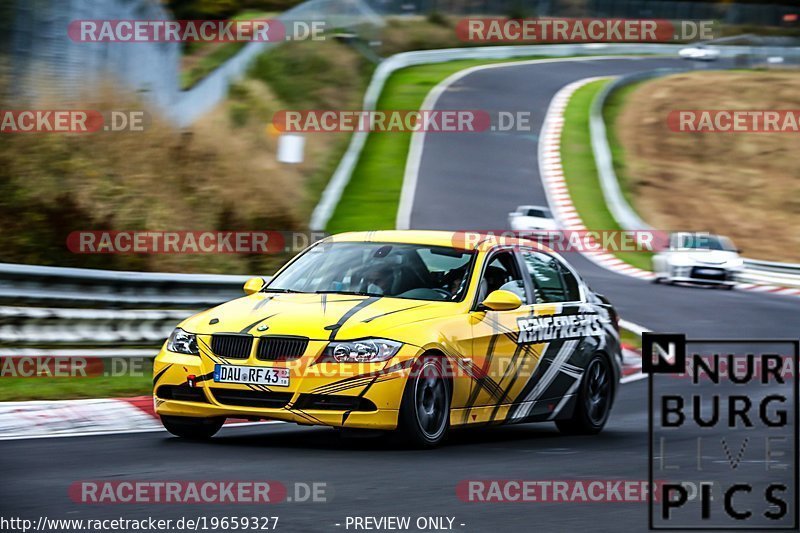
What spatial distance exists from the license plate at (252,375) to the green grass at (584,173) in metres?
24.4

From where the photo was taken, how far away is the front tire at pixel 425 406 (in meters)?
8.55

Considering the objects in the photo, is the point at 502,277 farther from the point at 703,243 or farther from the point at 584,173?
the point at 584,173

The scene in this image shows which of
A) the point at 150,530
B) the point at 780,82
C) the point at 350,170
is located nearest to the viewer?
the point at 150,530

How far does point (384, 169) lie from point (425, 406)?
1159 inches

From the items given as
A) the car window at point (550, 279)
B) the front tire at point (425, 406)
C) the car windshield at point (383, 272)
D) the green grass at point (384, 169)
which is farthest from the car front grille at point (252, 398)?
the green grass at point (384, 169)

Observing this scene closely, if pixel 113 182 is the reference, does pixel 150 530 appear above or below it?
below

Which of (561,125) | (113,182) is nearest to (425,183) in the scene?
(561,125)

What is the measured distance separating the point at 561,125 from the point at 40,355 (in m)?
35.2

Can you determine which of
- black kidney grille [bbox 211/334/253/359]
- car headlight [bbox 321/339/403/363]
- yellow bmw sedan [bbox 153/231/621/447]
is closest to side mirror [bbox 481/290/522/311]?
yellow bmw sedan [bbox 153/231/621/447]

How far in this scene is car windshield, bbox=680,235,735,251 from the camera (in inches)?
1203

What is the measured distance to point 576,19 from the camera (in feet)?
249

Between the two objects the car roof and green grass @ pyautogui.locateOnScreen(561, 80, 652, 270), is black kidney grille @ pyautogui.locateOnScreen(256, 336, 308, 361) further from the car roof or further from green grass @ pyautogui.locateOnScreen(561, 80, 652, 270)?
green grass @ pyautogui.locateOnScreen(561, 80, 652, 270)

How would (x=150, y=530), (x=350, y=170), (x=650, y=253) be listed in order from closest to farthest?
(x=150, y=530), (x=650, y=253), (x=350, y=170)

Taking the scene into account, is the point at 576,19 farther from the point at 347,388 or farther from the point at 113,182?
the point at 347,388
